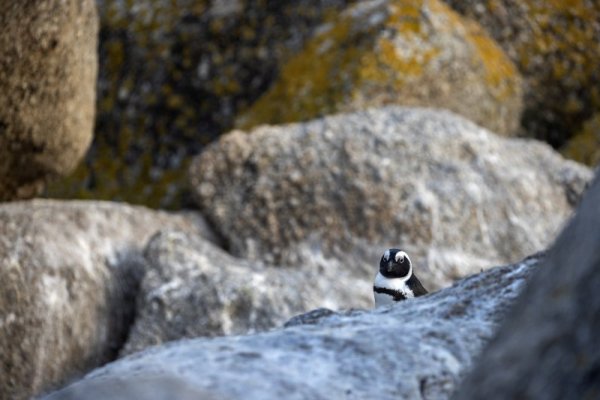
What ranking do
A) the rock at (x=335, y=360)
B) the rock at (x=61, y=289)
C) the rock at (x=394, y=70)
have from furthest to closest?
1. the rock at (x=394, y=70)
2. the rock at (x=61, y=289)
3. the rock at (x=335, y=360)

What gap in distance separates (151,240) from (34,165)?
3.67 feet

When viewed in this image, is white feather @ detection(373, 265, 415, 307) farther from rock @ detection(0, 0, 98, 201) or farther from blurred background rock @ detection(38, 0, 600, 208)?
blurred background rock @ detection(38, 0, 600, 208)

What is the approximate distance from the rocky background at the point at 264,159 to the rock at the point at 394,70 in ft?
0.07

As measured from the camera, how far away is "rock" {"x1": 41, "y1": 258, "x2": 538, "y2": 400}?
2.58 m

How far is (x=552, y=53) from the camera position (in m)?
12.2

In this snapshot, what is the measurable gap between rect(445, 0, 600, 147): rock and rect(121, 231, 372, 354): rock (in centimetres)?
436

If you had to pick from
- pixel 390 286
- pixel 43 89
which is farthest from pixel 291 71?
pixel 390 286

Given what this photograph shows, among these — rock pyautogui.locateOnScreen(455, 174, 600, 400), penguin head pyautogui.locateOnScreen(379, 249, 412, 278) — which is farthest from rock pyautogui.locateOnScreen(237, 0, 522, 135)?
rock pyautogui.locateOnScreen(455, 174, 600, 400)

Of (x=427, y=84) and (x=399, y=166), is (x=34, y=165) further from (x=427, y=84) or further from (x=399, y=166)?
(x=427, y=84)

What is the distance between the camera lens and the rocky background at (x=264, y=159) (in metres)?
8.09

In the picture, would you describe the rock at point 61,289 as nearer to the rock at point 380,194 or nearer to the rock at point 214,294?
the rock at point 214,294

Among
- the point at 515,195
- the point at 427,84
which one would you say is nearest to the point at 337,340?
the point at 515,195

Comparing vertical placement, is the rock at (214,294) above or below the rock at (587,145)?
below

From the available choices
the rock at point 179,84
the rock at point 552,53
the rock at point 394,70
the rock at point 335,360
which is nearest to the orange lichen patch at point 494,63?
the rock at point 394,70
